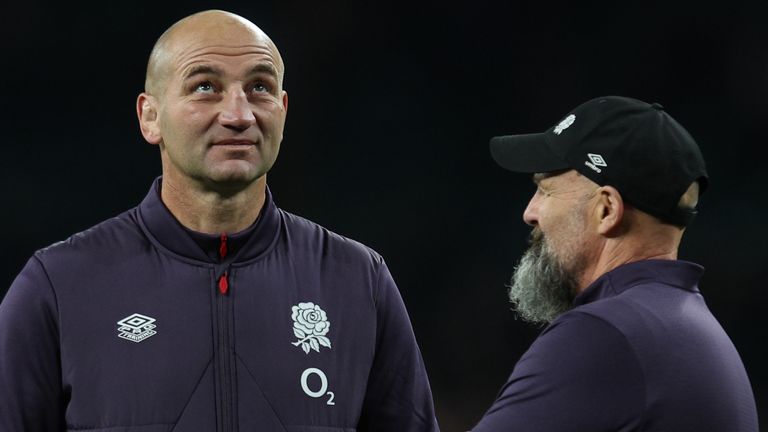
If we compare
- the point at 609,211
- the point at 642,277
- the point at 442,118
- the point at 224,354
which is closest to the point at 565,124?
the point at 609,211

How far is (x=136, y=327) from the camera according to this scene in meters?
1.86

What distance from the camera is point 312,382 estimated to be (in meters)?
1.90

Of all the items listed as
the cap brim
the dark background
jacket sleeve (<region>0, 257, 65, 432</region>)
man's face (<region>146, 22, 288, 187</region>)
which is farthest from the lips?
the dark background

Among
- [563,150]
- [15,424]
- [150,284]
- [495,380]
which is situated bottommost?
[495,380]

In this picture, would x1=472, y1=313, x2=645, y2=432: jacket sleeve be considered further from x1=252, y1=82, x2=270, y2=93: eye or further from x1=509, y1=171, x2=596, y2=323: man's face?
x1=252, y1=82, x2=270, y2=93: eye

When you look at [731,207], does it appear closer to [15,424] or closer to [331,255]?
[331,255]

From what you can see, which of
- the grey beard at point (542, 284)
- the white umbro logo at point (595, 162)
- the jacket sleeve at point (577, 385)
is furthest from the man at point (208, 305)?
the white umbro logo at point (595, 162)

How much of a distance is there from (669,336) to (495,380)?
3.19 metres

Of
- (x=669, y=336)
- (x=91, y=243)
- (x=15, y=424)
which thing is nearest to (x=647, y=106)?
(x=669, y=336)

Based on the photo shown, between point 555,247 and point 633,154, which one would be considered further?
point 555,247

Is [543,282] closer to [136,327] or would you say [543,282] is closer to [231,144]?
[231,144]

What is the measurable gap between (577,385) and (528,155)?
50 cm

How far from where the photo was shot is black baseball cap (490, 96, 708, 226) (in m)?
1.84

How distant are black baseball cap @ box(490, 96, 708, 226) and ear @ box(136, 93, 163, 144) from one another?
664 millimetres
